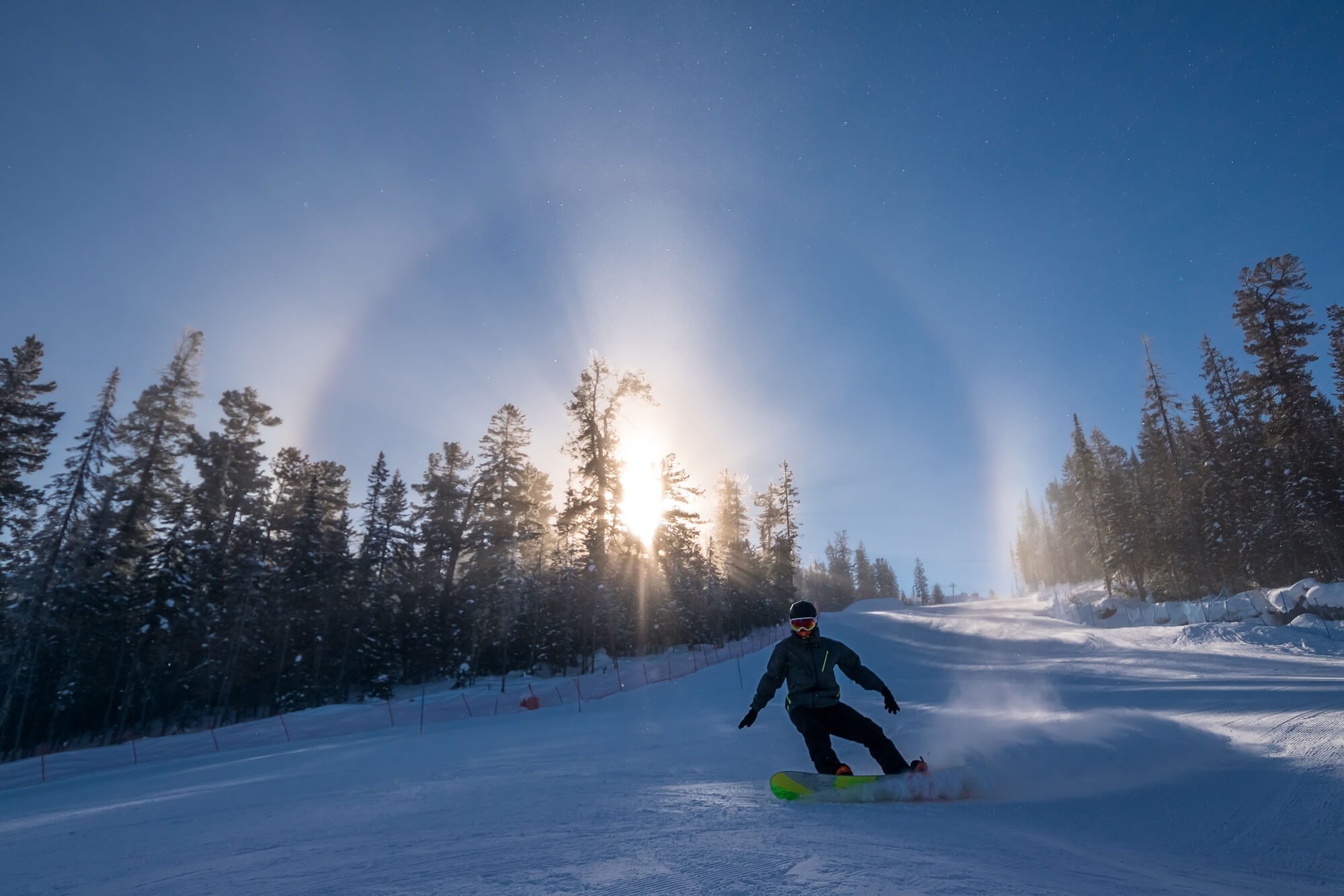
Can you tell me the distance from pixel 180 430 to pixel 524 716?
2999 centimetres

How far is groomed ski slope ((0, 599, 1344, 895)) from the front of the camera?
318 centimetres

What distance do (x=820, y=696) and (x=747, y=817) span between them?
1.87m

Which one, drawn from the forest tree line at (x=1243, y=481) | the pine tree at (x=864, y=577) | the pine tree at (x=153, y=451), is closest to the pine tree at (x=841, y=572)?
the pine tree at (x=864, y=577)

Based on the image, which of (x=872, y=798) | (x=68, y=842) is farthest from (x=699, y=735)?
(x=68, y=842)

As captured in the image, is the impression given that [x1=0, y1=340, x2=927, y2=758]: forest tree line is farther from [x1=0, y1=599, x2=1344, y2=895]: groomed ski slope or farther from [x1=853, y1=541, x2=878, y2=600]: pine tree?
[x1=853, y1=541, x2=878, y2=600]: pine tree

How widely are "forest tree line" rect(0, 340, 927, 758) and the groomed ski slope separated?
941 inches

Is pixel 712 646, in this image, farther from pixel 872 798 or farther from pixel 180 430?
pixel 872 798

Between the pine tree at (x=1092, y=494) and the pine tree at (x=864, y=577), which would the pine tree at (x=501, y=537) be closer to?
the pine tree at (x=1092, y=494)

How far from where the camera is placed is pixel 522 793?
5961mm

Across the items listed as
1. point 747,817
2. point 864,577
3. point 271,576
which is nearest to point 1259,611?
point 747,817

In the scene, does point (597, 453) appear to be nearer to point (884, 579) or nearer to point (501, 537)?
point (501, 537)

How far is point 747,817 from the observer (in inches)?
175

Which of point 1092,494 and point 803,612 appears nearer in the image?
point 803,612

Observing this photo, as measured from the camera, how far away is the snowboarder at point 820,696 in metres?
5.69
